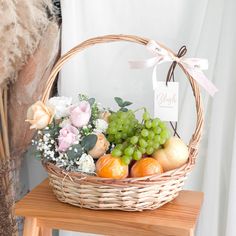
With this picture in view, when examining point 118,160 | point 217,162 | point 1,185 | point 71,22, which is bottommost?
point 1,185

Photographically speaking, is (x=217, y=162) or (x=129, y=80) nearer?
(x=217, y=162)

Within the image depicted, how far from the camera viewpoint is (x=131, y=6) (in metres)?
1.29

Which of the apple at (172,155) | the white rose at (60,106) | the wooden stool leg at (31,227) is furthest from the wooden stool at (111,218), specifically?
the white rose at (60,106)

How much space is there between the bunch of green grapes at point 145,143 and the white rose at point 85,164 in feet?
0.19

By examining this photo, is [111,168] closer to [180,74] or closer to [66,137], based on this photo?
[66,137]

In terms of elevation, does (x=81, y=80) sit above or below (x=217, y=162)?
above

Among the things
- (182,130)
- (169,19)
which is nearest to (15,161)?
(182,130)

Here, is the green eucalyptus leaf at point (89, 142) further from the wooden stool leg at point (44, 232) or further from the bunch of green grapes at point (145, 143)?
the wooden stool leg at point (44, 232)

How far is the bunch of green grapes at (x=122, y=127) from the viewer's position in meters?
0.99

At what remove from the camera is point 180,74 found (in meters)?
1.27

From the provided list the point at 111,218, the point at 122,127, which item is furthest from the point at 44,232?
the point at 122,127

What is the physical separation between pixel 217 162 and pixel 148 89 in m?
0.31

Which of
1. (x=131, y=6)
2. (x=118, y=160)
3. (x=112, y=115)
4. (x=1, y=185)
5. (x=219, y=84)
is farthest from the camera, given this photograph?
(x=1, y=185)

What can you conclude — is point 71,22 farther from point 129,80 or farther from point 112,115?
point 112,115
